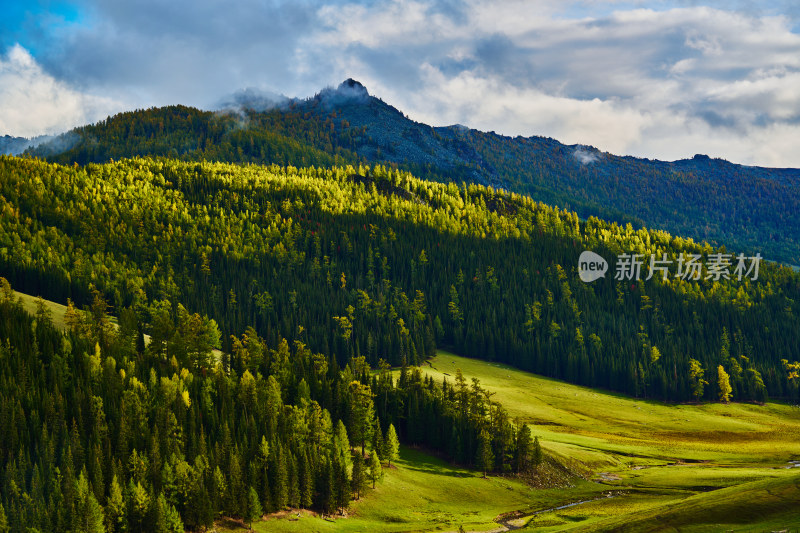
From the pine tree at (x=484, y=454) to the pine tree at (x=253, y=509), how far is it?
49634 millimetres

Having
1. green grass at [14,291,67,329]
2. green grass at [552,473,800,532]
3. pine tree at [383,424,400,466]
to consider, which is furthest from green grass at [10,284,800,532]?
pine tree at [383,424,400,466]

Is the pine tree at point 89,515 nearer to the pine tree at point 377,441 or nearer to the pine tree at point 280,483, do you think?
the pine tree at point 280,483

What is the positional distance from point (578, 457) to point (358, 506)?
56.5m

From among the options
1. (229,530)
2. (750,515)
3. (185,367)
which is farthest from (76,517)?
(750,515)

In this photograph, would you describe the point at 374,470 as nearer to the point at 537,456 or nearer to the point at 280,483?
the point at 280,483

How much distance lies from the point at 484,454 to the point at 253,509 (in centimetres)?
5109

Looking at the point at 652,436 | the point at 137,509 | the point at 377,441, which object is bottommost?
the point at 652,436

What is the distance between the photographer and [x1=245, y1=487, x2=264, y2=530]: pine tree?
95.9 metres

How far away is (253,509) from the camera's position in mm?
95938

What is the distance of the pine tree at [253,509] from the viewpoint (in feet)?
315

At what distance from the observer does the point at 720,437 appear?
178 m

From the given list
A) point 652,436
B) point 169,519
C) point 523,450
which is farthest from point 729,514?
point 652,436

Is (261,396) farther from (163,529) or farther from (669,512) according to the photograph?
(669,512)

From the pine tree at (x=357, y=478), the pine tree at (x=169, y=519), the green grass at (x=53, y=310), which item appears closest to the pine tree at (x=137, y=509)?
the pine tree at (x=169, y=519)
